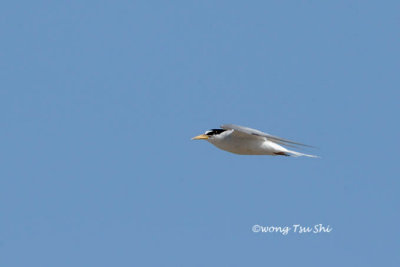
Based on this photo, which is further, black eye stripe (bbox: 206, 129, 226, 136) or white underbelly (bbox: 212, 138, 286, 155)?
black eye stripe (bbox: 206, 129, 226, 136)

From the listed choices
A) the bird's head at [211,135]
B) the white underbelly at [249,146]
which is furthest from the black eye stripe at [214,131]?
the white underbelly at [249,146]

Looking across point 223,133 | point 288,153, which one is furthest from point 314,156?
point 223,133

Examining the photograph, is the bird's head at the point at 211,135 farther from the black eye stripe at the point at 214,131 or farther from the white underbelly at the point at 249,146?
the white underbelly at the point at 249,146

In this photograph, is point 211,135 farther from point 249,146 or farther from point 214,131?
point 249,146

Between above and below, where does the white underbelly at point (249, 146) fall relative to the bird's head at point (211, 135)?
below

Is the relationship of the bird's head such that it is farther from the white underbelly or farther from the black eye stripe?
the white underbelly

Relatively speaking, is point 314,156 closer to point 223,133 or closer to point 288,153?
point 288,153

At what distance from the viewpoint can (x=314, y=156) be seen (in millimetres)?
25984

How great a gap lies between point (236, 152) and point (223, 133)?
28.5 inches

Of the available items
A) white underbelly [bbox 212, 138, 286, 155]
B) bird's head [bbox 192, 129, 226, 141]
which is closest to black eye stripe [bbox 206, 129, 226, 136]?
bird's head [bbox 192, 129, 226, 141]

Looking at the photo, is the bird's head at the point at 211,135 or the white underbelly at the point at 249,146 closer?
the white underbelly at the point at 249,146

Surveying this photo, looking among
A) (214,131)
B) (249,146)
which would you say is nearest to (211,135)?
(214,131)

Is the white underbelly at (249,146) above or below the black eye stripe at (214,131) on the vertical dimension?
below

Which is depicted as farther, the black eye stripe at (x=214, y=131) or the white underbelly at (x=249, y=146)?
the black eye stripe at (x=214, y=131)
